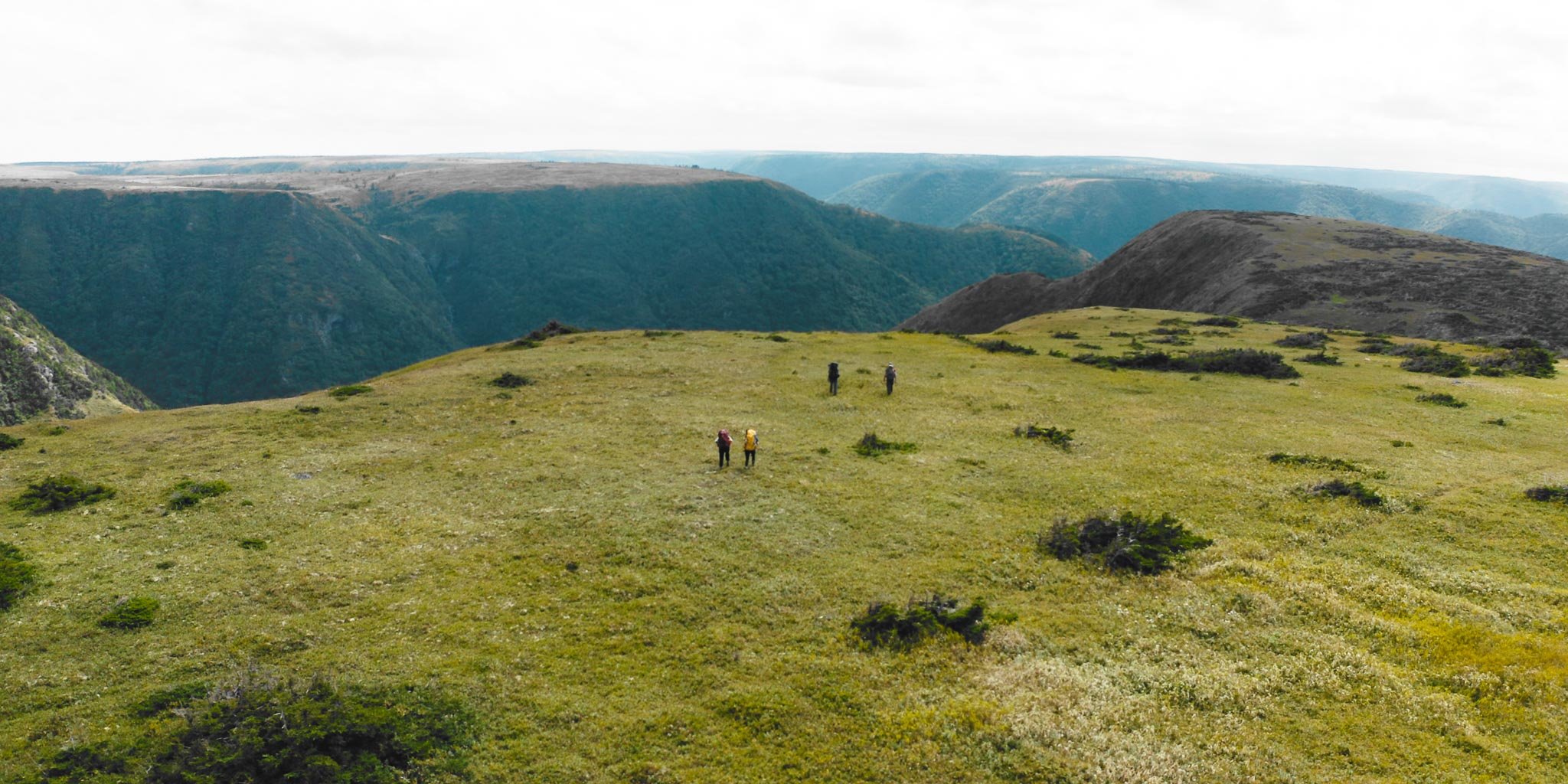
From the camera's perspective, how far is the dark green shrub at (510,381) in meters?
50.2

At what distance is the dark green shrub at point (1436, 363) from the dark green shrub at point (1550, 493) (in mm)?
28971

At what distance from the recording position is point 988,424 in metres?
39.8

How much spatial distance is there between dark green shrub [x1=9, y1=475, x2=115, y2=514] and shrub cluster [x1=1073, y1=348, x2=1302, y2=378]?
6185cm

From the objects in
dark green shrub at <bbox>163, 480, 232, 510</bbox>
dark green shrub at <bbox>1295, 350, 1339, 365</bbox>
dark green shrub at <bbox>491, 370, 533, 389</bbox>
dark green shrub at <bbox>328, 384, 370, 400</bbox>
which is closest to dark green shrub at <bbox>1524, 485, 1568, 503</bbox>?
dark green shrub at <bbox>1295, 350, 1339, 365</bbox>

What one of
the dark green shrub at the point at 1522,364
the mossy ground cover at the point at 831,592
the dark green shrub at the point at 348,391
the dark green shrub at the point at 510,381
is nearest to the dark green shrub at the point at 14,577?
the mossy ground cover at the point at 831,592

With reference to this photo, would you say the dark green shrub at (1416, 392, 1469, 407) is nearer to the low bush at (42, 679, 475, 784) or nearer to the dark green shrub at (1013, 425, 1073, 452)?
the dark green shrub at (1013, 425, 1073, 452)

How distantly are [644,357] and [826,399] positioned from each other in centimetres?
2090

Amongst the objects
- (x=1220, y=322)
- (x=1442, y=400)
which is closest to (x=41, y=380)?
(x=1442, y=400)

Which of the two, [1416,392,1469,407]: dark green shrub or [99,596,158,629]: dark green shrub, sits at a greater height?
[1416,392,1469,407]: dark green shrub

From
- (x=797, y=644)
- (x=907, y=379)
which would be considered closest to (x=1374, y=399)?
(x=907, y=379)

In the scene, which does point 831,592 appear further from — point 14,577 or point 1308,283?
point 1308,283

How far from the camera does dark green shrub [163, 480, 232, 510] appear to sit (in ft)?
91.7

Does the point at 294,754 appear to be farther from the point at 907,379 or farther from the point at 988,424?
the point at 907,379

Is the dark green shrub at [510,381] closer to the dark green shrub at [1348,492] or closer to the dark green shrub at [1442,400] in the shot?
the dark green shrub at [1348,492]
